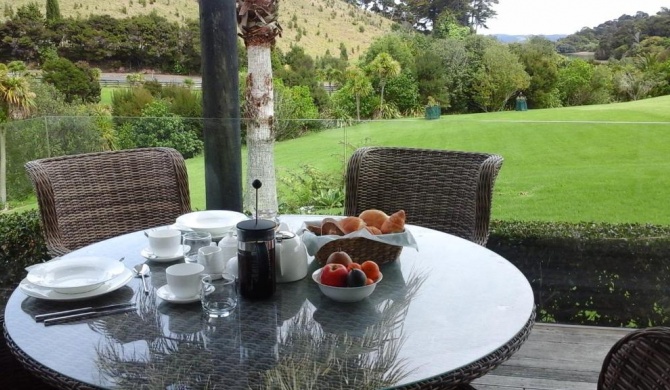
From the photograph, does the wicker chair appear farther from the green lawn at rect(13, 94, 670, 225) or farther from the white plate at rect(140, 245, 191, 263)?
the green lawn at rect(13, 94, 670, 225)

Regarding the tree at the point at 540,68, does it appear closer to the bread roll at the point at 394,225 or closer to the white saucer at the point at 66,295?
the bread roll at the point at 394,225

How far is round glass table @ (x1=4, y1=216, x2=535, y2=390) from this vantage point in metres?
0.91

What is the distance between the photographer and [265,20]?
5.03 m

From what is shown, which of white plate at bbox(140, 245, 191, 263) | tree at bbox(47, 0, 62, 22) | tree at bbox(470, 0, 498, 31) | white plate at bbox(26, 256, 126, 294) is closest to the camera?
white plate at bbox(26, 256, 126, 294)

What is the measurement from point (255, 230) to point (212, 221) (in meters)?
0.62

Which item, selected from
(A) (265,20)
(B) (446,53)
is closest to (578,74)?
(B) (446,53)

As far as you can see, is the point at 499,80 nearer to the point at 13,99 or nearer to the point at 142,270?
the point at 13,99

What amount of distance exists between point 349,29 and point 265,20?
734 inches

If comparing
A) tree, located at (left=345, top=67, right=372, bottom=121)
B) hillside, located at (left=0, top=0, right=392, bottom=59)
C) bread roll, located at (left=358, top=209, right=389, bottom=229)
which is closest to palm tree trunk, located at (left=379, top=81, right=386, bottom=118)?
tree, located at (left=345, top=67, right=372, bottom=121)

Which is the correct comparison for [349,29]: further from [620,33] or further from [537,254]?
[537,254]

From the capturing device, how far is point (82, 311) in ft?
3.79

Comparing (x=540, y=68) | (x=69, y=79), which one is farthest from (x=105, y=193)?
(x=540, y=68)

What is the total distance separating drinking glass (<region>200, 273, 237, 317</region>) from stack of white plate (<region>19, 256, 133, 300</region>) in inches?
9.7

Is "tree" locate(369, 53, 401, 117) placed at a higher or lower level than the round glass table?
higher
